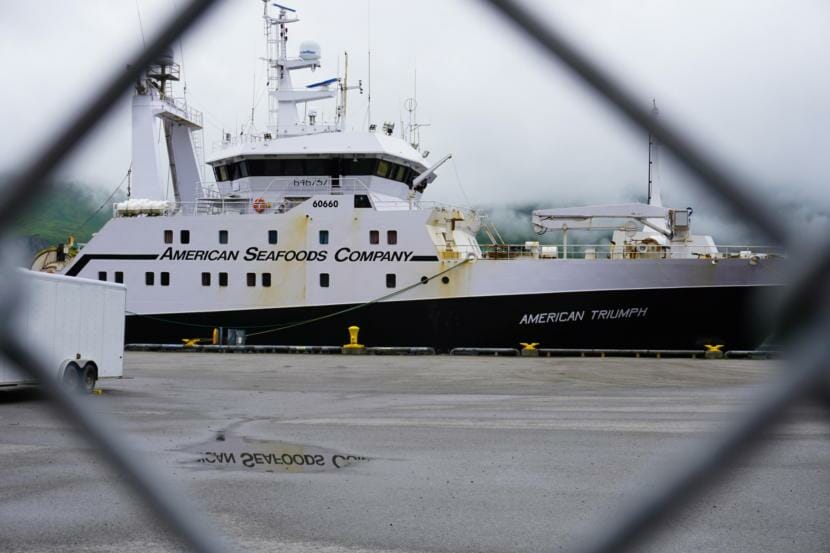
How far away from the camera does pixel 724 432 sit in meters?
0.97

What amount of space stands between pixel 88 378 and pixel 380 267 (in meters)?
11.4

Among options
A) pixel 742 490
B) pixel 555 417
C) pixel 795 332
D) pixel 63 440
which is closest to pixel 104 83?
pixel 795 332

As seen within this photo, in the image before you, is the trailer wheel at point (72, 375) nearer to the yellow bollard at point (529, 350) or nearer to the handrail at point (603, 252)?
the handrail at point (603, 252)

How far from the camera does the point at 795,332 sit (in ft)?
3.02

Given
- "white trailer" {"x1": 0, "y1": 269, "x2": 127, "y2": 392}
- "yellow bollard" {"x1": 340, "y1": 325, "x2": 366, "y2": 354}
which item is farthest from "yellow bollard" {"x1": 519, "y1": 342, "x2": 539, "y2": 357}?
"white trailer" {"x1": 0, "y1": 269, "x2": 127, "y2": 392}

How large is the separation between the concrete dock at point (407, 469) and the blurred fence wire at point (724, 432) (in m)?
0.04

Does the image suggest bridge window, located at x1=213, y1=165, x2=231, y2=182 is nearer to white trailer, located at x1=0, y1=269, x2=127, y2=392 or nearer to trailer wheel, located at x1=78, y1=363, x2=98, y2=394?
white trailer, located at x1=0, y1=269, x2=127, y2=392

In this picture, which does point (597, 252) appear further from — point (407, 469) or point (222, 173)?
point (407, 469)

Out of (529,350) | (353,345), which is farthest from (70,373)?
(529,350)

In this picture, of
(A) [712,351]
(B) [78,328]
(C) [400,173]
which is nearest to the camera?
(B) [78,328]

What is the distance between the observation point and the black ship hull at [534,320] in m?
21.2

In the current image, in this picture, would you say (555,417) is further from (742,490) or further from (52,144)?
(52,144)

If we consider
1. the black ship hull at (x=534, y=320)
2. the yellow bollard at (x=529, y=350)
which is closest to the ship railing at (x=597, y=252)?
the black ship hull at (x=534, y=320)

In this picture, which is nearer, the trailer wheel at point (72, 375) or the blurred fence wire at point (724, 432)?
the blurred fence wire at point (724, 432)
